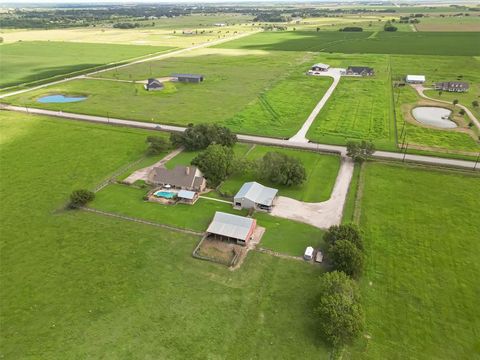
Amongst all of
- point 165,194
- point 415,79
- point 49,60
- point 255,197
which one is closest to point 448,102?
point 415,79

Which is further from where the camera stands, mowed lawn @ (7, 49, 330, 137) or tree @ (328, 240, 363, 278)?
mowed lawn @ (7, 49, 330, 137)

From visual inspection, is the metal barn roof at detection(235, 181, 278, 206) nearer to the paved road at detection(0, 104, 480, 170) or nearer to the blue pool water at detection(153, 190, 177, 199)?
the blue pool water at detection(153, 190, 177, 199)

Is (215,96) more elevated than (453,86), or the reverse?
(453,86)

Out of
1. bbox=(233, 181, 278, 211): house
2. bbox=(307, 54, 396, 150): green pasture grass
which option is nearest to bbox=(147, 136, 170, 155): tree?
bbox=(233, 181, 278, 211): house

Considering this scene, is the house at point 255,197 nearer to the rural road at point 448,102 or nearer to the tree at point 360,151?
the tree at point 360,151

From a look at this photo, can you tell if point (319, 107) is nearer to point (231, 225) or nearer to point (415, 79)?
point (415, 79)

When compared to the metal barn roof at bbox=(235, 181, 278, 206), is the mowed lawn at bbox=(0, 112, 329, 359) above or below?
below
